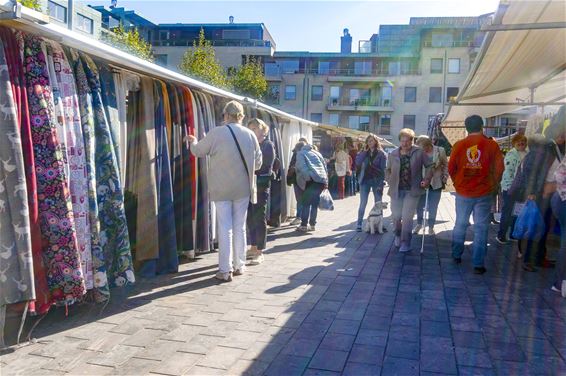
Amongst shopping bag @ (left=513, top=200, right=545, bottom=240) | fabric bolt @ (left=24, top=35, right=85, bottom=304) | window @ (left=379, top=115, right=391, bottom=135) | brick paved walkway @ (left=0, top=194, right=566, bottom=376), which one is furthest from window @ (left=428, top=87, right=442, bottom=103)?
fabric bolt @ (left=24, top=35, right=85, bottom=304)

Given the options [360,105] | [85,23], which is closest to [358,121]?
[360,105]

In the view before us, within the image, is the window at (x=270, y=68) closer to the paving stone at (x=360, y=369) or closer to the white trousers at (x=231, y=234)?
the white trousers at (x=231, y=234)

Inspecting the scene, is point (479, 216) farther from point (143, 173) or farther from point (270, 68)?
point (270, 68)

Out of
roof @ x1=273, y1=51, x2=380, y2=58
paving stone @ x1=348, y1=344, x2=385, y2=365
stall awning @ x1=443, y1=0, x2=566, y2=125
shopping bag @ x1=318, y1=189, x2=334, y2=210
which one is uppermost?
roof @ x1=273, y1=51, x2=380, y2=58

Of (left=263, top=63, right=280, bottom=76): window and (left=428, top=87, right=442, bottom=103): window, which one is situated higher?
(left=263, top=63, right=280, bottom=76): window

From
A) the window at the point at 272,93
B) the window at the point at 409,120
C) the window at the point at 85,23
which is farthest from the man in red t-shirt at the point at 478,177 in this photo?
the window at the point at 409,120

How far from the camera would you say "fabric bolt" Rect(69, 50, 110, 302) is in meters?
3.90

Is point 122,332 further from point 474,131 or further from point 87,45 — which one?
point 474,131

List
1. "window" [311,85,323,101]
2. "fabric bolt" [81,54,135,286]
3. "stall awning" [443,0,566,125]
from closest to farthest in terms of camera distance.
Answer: "fabric bolt" [81,54,135,286]
"stall awning" [443,0,566,125]
"window" [311,85,323,101]

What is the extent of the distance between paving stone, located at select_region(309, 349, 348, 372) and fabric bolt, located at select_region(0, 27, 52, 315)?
191cm

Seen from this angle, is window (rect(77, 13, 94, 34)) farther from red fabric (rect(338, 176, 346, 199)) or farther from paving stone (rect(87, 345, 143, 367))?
paving stone (rect(87, 345, 143, 367))

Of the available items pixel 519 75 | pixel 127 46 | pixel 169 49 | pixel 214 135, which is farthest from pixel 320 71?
pixel 214 135

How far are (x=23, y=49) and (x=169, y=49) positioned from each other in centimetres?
4808

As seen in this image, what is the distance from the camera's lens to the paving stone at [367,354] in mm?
3323
